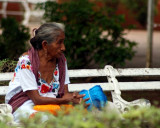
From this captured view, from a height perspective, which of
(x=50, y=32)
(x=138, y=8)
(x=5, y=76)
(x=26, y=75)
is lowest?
(x=138, y=8)

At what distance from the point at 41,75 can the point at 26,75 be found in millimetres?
155

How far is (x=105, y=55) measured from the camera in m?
7.83

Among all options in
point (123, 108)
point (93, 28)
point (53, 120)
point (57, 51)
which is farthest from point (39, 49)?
point (93, 28)

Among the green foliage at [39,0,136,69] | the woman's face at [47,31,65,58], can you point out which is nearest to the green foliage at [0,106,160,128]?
the woman's face at [47,31,65,58]

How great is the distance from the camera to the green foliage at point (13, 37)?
8812 mm

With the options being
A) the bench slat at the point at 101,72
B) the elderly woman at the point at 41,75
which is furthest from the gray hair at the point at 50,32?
the bench slat at the point at 101,72

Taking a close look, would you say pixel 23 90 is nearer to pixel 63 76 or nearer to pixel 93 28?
pixel 63 76

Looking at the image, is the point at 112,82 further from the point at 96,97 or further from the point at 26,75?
the point at 26,75

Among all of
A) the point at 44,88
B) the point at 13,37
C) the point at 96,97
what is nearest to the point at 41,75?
the point at 44,88

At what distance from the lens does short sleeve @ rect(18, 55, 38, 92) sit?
3.61 m

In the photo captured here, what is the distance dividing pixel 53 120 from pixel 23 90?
1108 millimetres

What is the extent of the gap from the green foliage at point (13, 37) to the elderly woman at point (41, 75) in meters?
4.77

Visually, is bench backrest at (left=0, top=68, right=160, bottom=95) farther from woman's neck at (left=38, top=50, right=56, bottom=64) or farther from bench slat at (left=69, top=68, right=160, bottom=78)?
woman's neck at (left=38, top=50, right=56, bottom=64)

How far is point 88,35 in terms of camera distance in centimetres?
788
